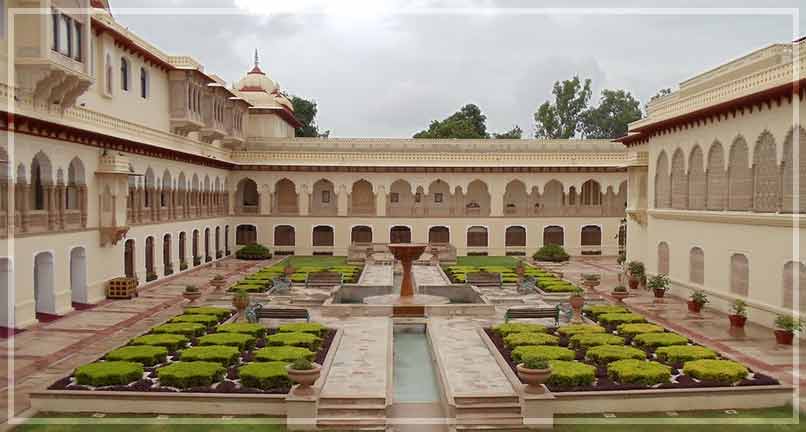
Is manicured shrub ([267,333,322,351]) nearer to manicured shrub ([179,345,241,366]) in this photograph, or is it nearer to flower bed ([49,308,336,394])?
flower bed ([49,308,336,394])

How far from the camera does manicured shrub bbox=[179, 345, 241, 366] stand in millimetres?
14930

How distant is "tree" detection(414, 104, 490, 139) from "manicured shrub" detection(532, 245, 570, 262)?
92.7ft

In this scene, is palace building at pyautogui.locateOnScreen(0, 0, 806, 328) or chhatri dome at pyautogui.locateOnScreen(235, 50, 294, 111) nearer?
palace building at pyautogui.locateOnScreen(0, 0, 806, 328)

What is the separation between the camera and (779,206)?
19547 millimetres

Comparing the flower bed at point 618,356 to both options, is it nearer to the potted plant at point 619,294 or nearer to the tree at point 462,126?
the potted plant at point 619,294

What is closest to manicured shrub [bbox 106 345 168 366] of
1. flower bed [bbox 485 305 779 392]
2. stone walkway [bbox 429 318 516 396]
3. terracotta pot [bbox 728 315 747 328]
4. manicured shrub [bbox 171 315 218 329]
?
manicured shrub [bbox 171 315 218 329]

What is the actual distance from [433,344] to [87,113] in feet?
46.2

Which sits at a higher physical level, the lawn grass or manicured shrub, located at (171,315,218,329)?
manicured shrub, located at (171,315,218,329)

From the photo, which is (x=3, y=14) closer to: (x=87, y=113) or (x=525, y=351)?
(x=87, y=113)

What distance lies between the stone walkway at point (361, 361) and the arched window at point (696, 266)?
36.1 ft

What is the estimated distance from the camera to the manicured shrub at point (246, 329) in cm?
1811

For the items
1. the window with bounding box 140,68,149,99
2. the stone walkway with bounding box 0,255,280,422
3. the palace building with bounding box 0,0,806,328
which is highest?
the window with bounding box 140,68,149,99

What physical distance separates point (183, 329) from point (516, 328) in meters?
8.39

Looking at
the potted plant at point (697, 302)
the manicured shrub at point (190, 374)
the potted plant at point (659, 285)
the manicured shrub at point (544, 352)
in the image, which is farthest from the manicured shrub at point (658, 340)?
the manicured shrub at point (190, 374)
